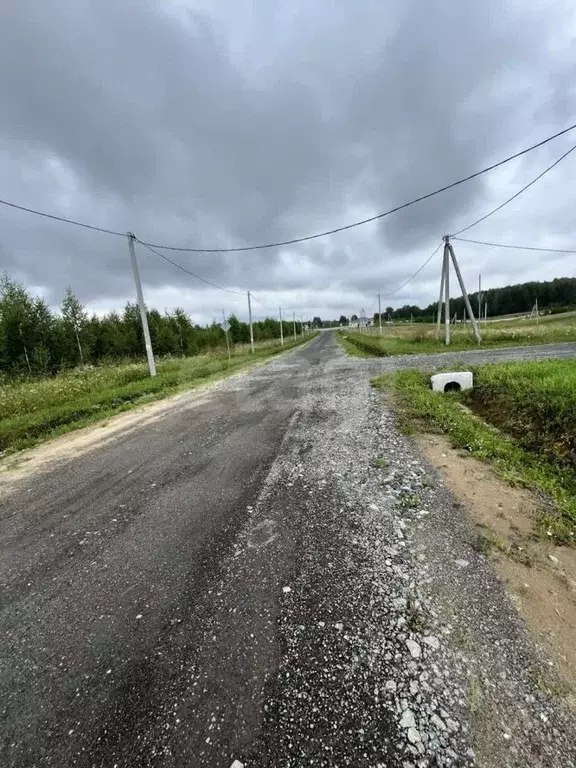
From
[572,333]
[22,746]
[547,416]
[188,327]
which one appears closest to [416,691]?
[22,746]

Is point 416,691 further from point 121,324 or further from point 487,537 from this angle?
point 121,324

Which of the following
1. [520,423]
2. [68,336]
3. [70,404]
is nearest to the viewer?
[520,423]

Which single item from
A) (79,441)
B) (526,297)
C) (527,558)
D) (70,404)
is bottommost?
(527,558)

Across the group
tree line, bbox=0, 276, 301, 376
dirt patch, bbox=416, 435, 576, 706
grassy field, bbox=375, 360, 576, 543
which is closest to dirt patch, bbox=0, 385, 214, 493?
grassy field, bbox=375, 360, 576, 543

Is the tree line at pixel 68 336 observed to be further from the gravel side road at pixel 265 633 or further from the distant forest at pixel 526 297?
the distant forest at pixel 526 297

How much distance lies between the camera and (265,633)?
6.96ft

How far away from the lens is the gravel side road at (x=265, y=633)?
5.08 feet

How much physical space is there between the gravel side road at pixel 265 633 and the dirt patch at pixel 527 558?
13cm

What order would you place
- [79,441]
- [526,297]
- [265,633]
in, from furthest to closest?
1. [526,297]
2. [79,441]
3. [265,633]

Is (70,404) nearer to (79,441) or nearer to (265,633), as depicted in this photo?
(79,441)

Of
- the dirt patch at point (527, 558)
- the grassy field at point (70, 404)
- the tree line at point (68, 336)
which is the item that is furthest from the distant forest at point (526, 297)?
the dirt patch at point (527, 558)

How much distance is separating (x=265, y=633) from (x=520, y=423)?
580 centimetres

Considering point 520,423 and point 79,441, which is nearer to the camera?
point 520,423

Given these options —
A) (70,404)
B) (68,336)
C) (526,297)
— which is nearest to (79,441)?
(70,404)
